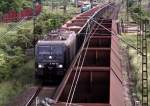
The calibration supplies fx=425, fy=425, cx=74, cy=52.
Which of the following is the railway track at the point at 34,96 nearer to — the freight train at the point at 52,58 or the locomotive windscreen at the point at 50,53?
the freight train at the point at 52,58

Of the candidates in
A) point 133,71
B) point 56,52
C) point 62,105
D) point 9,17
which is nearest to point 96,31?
point 133,71

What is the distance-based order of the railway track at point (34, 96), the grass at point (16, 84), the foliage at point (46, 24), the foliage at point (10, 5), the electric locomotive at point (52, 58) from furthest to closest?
the foliage at point (10, 5), the foliage at point (46, 24), the electric locomotive at point (52, 58), the grass at point (16, 84), the railway track at point (34, 96)

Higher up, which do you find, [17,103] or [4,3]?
[4,3]

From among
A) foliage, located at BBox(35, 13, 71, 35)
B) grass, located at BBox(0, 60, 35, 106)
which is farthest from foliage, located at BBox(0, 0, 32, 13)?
grass, located at BBox(0, 60, 35, 106)

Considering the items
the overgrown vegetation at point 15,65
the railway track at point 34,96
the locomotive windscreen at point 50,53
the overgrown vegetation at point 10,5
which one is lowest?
the railway track at point 34,96

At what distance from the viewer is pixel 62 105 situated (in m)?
11.3

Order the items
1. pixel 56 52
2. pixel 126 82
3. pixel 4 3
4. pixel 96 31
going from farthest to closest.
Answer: pixel 4 3 → pixel 96 31 → pixel 126 82 → pixel 56 52

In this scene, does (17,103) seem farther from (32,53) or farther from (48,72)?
(32,53)

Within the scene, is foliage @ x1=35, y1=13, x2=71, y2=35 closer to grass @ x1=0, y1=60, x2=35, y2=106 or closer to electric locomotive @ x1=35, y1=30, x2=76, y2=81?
grass @ x1=0, y1=60, x2=35, y2=106

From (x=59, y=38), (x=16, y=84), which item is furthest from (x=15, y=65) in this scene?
(x=59, y=38)

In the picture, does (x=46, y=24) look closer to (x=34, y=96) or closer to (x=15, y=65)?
(x=15, y=65)

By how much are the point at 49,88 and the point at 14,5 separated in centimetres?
3381

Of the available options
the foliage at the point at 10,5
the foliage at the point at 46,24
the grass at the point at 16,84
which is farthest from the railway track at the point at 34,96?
the foliage at the point at 10,5

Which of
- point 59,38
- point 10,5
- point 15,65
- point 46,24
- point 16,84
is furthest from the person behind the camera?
point 10,5
